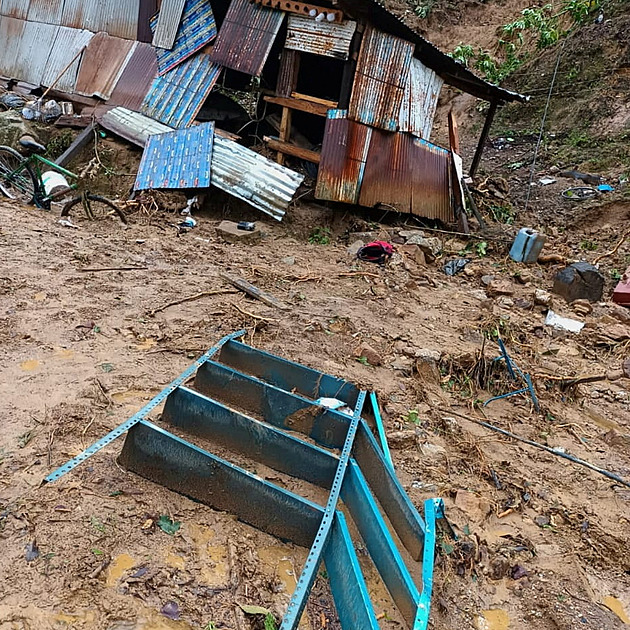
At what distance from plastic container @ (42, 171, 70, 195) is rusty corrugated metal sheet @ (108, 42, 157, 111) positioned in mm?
2332

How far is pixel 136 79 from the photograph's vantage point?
10.6m

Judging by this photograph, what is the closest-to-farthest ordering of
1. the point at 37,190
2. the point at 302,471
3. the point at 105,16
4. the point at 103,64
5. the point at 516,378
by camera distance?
the point at 302,471, the point at 516,378, the point at 37,190, the point at 103,64, the point at 105,16

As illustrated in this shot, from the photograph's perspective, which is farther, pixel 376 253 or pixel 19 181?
pixel 19 181

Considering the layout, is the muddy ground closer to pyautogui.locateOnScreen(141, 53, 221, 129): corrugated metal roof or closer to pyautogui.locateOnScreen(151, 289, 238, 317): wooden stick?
pyautogui.locateOnScreen(151, 289, 238, 317): wooden stick

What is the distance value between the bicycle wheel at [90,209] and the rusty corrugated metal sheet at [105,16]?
491cm

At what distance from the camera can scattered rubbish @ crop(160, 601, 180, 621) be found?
2409 millimetres

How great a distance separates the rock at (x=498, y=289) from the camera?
7.24m

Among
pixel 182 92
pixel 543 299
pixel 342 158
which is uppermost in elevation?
pixel 182 92

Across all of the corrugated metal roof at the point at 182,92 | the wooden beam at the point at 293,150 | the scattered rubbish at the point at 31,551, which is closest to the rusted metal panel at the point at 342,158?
the wooden beam at the point at 293,150

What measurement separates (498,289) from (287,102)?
492cm

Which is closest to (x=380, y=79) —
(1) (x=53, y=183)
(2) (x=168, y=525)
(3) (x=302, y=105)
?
(3) (x=302, y=105)

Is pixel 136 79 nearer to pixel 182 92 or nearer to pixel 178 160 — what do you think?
pixel 182 92

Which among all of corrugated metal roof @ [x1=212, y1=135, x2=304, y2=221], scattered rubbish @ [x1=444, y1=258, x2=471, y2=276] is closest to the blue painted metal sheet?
corrugated metal roof @ [x1=212, y1=135, x2=304, y2=221]

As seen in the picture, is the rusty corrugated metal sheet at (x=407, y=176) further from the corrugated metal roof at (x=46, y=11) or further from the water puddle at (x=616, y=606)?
the corrugated metal roof at (x=46, y=11)
